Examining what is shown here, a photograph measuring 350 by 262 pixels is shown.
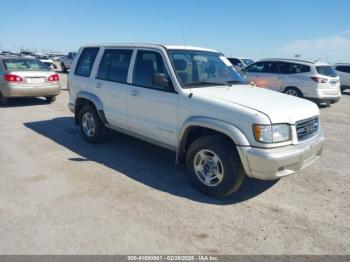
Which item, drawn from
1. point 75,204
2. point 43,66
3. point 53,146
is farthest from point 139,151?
point 43,66

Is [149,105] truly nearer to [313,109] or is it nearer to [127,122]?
[127,122]

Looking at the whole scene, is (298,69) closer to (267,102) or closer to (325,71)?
(325,71)

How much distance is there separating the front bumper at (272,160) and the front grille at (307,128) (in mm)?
134

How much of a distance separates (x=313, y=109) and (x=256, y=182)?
4.44 ft

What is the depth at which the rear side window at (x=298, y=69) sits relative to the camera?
38.4 ft

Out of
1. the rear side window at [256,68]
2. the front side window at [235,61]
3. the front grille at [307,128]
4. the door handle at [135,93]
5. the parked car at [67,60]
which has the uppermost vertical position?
the parked car at [67,60]

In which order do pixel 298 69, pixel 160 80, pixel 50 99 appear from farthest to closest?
pixel 298 69 → pixel 50 99 → pixel 160 80

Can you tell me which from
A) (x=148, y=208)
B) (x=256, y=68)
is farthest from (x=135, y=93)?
(x=256, y=68)

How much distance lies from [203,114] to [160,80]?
2.77ft

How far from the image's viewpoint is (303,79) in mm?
11602

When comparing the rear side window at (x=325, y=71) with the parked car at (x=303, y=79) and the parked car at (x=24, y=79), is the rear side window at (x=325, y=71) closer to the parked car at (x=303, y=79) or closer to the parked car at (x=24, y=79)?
the parked car at (x=303, y=79)

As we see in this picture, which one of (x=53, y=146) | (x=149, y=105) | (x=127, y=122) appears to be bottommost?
(x=53, y=146)

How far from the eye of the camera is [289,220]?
3.70 m

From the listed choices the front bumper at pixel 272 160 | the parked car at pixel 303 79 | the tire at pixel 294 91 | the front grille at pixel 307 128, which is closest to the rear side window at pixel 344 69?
the parked car at pixel 303 79
